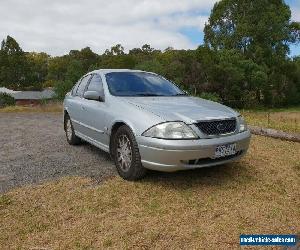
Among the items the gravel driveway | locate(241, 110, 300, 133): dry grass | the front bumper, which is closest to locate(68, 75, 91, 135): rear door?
the gravel driveway

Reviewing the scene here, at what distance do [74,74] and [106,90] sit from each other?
139ft

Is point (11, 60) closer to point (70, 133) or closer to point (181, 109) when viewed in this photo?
point (70, 133)

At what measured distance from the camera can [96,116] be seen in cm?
616

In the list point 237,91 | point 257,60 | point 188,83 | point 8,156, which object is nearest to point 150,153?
point 8,156

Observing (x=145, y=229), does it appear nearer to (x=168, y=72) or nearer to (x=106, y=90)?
(x=106, y=90)

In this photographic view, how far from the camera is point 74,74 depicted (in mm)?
47156

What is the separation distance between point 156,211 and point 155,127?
1.09 meters

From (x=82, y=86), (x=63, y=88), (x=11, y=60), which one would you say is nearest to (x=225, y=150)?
(x=82, y=86)

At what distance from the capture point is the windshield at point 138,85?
19.9ft

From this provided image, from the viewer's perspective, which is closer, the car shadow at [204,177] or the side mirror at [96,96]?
the car shadow at [204,177]

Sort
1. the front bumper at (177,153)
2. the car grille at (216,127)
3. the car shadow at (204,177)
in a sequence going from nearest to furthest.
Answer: the front bumper at (177,153) → the car grille at (216,127) → the car shadow at (204,177)

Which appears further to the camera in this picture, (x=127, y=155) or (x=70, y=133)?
(x=70, y=133)

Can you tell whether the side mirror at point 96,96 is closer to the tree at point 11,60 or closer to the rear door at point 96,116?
the rear door at point 96,116

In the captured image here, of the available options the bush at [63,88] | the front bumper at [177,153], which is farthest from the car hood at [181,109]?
the bush at [63,88]
